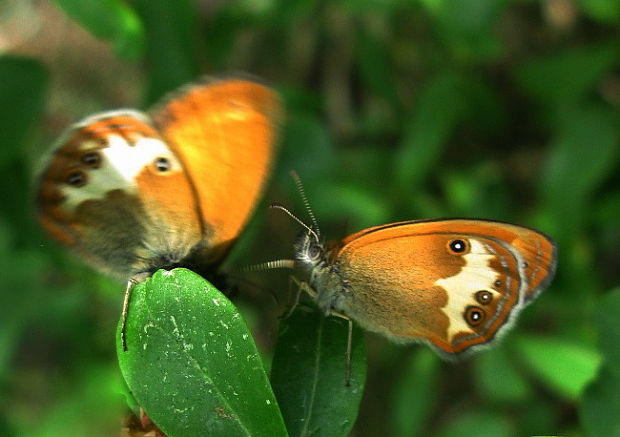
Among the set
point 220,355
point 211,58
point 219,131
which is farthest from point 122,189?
point 211,58

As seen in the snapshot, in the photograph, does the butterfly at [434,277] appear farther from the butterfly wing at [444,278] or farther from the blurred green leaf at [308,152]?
the blurred green leaf at [308,152]

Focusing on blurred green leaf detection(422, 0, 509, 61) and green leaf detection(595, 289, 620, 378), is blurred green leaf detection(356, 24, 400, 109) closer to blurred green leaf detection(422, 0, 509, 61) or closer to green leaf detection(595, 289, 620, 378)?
blurred green leaf detection(422, 0, 509, 61)

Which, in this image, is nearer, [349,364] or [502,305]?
[349,364]

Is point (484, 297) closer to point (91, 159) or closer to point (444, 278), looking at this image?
point (444, 278)

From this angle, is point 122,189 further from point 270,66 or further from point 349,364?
point 270,66

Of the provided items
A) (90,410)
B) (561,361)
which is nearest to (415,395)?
(561,361)
